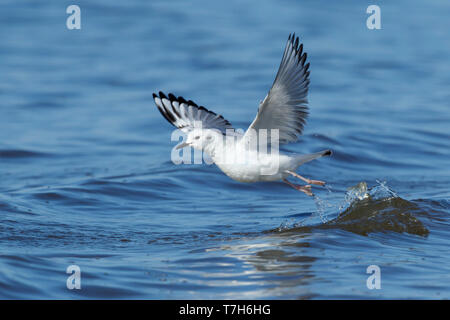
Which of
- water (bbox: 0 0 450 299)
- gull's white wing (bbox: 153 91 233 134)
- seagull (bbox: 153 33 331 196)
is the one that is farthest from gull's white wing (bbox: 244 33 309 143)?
water (bbox: 0 0 450 299)

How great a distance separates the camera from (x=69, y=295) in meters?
6.42

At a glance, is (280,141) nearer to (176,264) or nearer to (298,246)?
(298,246)

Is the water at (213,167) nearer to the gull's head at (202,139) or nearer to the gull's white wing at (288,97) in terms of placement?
the gull's head at (202,139)

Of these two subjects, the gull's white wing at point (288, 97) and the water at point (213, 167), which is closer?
the gull's white wing at point (288, 97)

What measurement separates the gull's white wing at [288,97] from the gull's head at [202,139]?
0.43 m

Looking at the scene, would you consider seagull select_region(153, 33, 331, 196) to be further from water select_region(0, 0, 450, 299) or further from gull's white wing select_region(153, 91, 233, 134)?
water select_region(0, 0, 450, 299)

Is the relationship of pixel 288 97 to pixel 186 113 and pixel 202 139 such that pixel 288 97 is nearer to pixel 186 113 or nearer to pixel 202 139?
pixel 202 139

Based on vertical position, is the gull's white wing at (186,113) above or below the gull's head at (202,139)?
above

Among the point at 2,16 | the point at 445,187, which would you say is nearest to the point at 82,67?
the point at 2,16

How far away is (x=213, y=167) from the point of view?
12.1 meters

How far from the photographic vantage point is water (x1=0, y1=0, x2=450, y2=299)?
6.97m

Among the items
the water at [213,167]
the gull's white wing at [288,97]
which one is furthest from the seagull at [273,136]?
the water at [213,167]

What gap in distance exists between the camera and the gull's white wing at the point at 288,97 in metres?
6.73

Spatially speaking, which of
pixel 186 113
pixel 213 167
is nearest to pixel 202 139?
pixel 186 113
